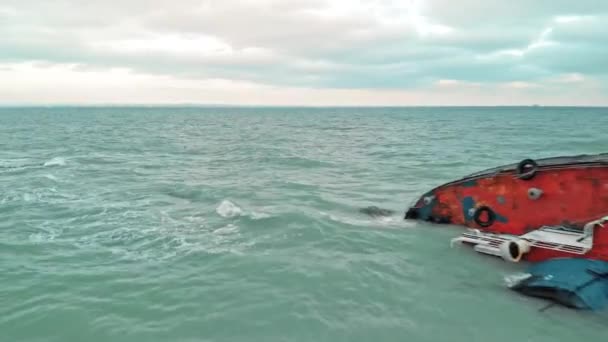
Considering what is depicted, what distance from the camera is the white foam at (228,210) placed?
39.4 ft

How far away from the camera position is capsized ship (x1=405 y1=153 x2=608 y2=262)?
7.77m

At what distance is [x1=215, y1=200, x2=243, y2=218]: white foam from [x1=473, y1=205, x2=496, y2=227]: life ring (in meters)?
6.00

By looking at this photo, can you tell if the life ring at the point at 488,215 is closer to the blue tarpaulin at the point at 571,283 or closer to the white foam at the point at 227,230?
the blue tarpaulin at the point at 571,283

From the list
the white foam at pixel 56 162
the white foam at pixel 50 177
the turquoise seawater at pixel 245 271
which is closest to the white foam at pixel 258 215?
the turquoise seawater at pixel 245 271

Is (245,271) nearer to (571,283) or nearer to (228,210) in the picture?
(228,210)

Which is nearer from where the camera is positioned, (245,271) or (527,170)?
(245,271)

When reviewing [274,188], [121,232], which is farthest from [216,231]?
[274,188]

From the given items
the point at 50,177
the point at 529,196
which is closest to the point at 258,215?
the point at 529,196

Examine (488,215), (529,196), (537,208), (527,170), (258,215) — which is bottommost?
(258,215)

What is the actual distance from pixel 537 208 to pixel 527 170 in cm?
79

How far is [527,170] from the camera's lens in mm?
9016

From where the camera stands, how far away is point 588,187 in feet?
26.7

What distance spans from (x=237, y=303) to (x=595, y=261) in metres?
5.69

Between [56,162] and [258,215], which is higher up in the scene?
[56,162]
